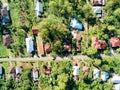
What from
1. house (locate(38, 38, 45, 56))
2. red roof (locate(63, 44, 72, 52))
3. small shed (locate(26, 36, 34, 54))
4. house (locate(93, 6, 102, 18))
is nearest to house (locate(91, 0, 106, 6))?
house (locate(93, 6, 102, 18))

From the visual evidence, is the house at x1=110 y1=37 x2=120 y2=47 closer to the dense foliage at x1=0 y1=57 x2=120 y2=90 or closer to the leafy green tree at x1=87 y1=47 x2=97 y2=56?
the dense foliage at x1=0 y1=57 x2=120 y2=90

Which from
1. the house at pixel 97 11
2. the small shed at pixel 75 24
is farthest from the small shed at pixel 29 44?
the house at pixel 97 11

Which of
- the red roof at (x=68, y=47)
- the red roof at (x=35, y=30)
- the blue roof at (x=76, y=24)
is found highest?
the blue roof at (x=76, y=24)

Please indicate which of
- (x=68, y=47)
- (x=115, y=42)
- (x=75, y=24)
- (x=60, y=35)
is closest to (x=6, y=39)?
(x=60, y=35)

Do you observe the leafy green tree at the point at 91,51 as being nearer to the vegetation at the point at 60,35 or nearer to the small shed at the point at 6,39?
the vegetation at the point at 60,35

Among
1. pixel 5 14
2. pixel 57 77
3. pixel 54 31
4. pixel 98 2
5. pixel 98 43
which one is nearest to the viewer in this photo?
pixel 54 31

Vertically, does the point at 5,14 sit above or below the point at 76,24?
above

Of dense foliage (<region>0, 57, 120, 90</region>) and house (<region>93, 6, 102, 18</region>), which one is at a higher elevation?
house (<region>93, 6, 102, 18</region>)

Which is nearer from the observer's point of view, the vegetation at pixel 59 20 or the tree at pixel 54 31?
the tree at pixel 54 31

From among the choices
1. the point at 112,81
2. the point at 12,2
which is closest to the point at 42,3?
the point at 12,2

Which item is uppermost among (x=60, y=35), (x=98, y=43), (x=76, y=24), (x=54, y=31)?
(x=76, y=24)

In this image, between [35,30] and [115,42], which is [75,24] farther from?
[115,42]
